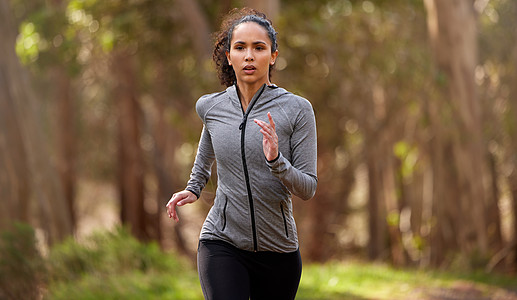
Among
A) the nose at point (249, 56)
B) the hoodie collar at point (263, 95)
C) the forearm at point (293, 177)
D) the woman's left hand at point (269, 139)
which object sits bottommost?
the forearm at point (293, 177)

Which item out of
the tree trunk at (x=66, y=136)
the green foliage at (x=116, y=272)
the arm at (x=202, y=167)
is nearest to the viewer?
the arm at (x=202, y=167)

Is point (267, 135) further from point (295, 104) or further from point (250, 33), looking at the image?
point (250, 33)

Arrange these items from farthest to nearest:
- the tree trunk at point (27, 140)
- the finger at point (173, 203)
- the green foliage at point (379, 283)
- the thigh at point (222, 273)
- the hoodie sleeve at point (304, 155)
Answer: the tree trunk at point (27, 140) < the green foliage at point (379, 283) < the finger at point (173, 203) < the thigh at point (222, 273) < the hoodie sleeve at point (304, 155)

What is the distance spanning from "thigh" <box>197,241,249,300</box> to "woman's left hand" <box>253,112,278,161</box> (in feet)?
1.88

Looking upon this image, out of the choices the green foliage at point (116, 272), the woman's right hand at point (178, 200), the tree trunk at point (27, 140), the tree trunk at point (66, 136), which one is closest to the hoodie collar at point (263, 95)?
the woman's right hand at point (178, 200)

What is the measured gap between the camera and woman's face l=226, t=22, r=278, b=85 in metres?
3.39

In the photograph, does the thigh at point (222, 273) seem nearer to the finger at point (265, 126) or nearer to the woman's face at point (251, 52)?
the finger at point (265, 126)

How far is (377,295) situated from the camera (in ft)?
26.9

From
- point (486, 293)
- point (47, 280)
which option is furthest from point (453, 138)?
point (47, 280)

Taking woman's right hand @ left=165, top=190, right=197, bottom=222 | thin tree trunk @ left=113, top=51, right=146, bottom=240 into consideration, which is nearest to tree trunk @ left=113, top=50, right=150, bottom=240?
thin tree trunk @ left=113, top=51, right=146, bottom=240

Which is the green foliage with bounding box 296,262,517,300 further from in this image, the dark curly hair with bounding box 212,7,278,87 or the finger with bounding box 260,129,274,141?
the finger with bounding box 260,129,274,141

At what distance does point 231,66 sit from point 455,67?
9.55 metres

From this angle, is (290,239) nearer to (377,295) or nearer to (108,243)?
(377,295)

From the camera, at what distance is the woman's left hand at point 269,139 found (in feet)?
9.89
